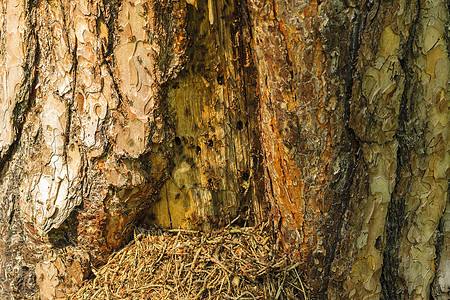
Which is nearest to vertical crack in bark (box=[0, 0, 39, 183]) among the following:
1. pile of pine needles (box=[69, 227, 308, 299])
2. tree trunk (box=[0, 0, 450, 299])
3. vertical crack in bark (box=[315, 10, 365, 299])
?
tree trunk (box=[0, 0, 450, 299])

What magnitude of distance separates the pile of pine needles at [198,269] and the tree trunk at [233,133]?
8 centimetres

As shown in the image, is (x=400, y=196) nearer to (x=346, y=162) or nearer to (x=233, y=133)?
(x=346, y=162)

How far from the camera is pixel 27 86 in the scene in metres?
2.41

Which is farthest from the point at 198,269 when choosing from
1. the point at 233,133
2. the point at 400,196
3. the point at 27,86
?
the point at 27,86

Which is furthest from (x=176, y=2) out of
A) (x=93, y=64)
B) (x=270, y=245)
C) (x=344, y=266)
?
(x=344, y=266)

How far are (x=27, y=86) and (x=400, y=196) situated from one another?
2237mm

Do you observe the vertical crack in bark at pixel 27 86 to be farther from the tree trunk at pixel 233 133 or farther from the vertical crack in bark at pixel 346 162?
the vertical crack in bark at pixel 346 162

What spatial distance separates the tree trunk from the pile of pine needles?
0.08 meters

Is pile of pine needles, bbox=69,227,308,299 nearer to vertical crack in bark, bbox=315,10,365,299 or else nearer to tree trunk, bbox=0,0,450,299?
tree trunk, bbox=0,0,450,299

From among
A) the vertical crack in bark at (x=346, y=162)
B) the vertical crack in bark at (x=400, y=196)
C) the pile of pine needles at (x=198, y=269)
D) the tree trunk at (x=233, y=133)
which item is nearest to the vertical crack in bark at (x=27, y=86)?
the tree trunk at (x=233, y=133)

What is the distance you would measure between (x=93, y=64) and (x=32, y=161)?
0.76 metres

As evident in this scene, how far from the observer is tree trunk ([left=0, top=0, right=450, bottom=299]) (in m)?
1.96

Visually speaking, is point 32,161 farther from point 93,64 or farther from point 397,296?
point 397,296

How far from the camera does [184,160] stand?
250cm
